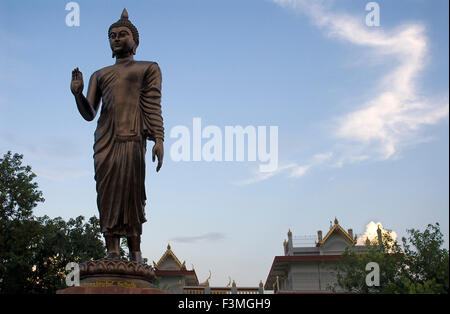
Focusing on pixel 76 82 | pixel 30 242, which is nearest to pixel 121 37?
pixel 76 82

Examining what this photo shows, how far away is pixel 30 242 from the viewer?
21453mm

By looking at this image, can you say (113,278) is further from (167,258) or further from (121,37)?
(167,258)

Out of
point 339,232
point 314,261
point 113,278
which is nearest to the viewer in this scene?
point 113,278

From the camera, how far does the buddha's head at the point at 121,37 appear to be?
6.96m

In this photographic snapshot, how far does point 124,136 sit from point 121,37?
1644 mm

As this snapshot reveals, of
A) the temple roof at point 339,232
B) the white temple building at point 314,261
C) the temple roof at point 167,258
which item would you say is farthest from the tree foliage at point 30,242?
the temple roof at point 339,232

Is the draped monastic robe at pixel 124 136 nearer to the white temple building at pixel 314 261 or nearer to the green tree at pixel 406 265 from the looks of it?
the green tree at pixel 406 265

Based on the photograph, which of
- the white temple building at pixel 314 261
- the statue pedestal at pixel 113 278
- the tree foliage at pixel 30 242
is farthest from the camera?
the white temple building at pixel 314 261

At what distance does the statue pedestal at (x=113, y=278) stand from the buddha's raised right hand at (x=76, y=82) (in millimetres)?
2549

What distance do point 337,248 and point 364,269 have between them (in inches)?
378

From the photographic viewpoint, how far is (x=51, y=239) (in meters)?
22.9
